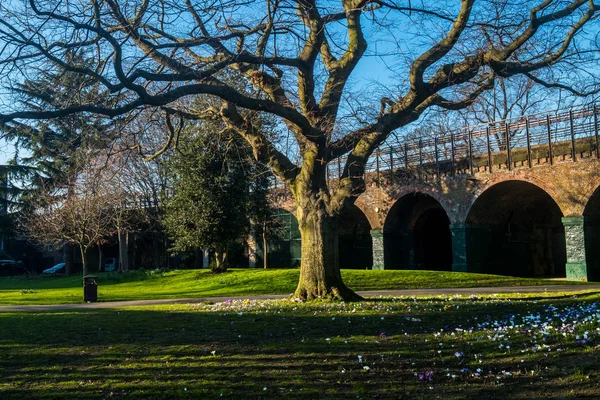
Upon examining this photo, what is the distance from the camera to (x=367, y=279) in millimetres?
22688

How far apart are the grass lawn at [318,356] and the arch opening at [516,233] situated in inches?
773

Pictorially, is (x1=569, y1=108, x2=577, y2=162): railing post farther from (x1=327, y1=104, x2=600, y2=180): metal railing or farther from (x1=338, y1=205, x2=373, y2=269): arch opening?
(x1=338, y1=205, x2=373, y2=269): arch opening

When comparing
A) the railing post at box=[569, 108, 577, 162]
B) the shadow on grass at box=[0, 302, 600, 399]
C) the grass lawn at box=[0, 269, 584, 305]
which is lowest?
the grass lawn at box=[0, 269, 584, 305]

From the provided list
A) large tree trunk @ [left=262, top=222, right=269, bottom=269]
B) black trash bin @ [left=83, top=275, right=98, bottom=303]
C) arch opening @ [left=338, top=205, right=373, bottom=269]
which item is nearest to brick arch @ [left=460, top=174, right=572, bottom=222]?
arch opening @ [left=338, top=205, right=373, bottom=269]

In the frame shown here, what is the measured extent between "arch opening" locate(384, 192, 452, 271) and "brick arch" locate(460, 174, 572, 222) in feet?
12.7

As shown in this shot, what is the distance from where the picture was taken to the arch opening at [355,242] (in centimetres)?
3819

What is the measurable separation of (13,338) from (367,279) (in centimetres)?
1523

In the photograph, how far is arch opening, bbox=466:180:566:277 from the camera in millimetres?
29672

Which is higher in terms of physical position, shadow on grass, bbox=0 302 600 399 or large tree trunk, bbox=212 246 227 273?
large tree trunk, bbox=212 246 227 273

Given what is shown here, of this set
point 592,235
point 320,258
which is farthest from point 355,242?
point 320,258

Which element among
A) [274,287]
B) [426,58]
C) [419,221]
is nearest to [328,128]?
[426,58]

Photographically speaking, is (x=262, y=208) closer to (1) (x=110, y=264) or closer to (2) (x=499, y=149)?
(2) (x=499, y=149)

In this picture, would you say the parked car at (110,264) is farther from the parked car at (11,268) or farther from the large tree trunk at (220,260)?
the large tree trunk at (220,260)

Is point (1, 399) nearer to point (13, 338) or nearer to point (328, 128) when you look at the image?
point (13, 338)
